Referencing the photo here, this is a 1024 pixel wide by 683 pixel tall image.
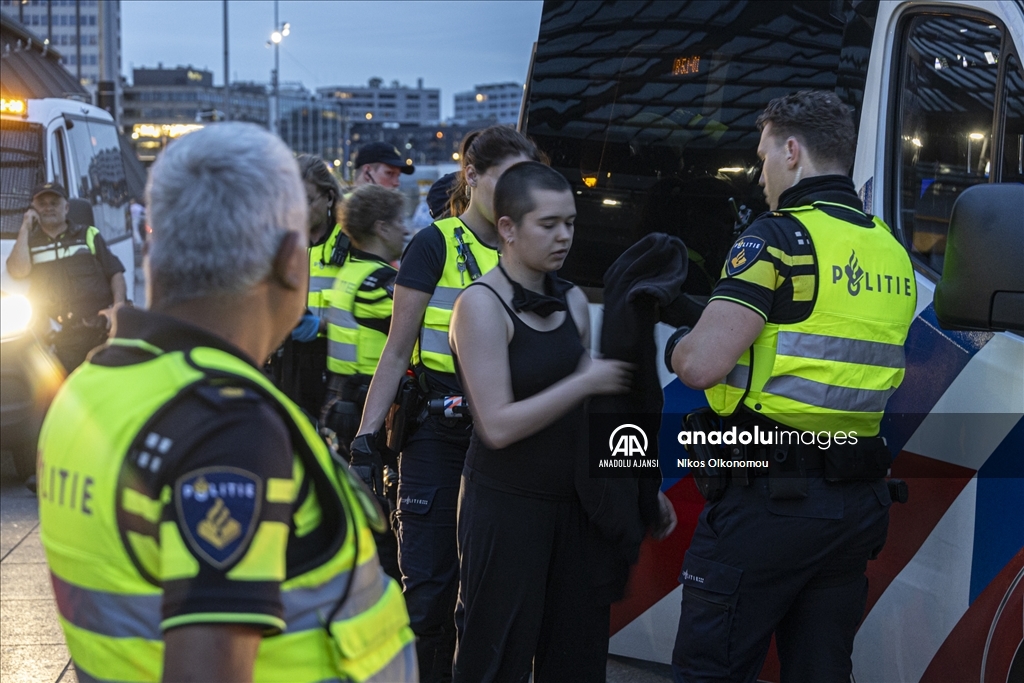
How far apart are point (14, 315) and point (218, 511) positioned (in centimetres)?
711

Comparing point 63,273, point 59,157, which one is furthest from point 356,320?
point 59,157

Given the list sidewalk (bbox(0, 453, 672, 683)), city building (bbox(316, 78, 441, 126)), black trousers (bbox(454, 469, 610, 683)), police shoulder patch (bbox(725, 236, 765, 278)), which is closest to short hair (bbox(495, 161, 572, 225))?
police shoulder patch (bbox(725, 236, 765, 278))

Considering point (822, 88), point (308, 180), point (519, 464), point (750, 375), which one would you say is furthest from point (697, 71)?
point (308, 180)

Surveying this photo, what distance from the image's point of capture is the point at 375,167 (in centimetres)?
645

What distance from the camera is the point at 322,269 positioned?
5.22m

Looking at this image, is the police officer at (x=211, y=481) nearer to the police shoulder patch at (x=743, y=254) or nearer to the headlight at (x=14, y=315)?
the police shoulder patch at (x=743, y=254)

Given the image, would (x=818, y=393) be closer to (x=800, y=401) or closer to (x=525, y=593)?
(x=800, y=401)

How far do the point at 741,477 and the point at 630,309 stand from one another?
56 centimetres

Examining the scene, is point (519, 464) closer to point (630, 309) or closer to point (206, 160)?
point (630, 309)

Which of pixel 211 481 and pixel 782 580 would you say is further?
pixel 782 580

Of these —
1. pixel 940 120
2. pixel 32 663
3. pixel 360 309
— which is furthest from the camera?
pixel 360 309

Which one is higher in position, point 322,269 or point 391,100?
point 391,100

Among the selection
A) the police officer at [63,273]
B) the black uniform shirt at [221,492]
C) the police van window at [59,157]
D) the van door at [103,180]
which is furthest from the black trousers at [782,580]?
the van door at [103,180]

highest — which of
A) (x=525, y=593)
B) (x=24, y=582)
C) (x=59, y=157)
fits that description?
(x=59, y=157)
